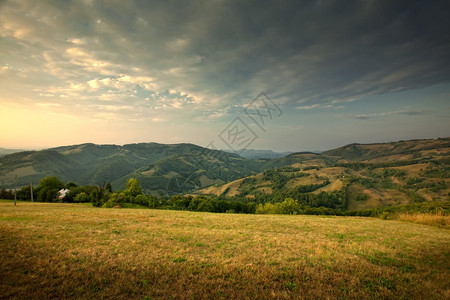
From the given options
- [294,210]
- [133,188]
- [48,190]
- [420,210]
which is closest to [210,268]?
[420,210]

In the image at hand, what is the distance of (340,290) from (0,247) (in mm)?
20711

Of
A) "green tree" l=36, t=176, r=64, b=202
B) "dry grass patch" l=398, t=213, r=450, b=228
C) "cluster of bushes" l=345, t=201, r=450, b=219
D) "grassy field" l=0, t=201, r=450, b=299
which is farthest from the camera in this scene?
"green tree" l=36, t=176, r=64, b=202

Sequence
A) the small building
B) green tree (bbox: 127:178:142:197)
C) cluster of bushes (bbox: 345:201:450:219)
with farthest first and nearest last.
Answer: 1. green tree (bbox: 127:178:142:197)
2. the small building
3. cluster of bushes (bbox: 345:201:450:219)

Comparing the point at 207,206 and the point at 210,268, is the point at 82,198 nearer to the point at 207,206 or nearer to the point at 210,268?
the point at 207,206

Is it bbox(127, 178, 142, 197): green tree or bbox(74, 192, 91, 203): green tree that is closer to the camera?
bbox(74, 192, 91, 203): green tree

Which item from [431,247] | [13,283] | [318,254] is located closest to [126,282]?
[13,283]

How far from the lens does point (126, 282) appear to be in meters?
8.78

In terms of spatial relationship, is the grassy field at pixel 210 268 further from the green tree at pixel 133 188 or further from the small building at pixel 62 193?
the small building at pixel 62 193

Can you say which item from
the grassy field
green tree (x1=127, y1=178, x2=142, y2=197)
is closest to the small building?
green tree (x1=127, y1=178, x2=142, y2=197)

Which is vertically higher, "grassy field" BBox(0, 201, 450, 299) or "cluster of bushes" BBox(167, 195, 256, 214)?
"grassy field" BBox(0, 201, 450, 299)

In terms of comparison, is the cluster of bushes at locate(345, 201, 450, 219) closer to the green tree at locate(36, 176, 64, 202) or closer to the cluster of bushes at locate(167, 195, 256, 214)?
the cluster of bushes at locate(167, 195, 256, 214)

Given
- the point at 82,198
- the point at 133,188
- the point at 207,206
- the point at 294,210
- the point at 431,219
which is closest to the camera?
the point at 431,219

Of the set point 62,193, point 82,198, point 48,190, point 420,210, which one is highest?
point 48,190

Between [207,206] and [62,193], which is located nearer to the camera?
[207,206]
